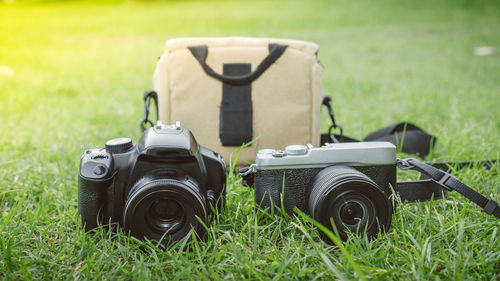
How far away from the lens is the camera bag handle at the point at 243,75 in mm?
2051

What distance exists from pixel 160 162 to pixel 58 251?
0.45 metres

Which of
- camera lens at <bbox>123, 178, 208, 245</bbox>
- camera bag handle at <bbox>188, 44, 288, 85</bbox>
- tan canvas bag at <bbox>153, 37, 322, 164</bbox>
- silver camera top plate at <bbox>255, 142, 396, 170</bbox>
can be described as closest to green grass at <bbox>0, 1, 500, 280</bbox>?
camera lens at <bbox>123, 178, 208, 245</bbox>

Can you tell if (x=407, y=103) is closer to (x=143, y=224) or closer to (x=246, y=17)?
(x=143, y=224)

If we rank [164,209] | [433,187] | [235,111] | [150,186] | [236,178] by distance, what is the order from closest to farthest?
[150,186] < [164,209] < [433,187] < [236,178] < [235,111]

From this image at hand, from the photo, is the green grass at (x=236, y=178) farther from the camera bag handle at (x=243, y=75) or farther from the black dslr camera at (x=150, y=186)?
the camera bag handle at (x=243, y=75)

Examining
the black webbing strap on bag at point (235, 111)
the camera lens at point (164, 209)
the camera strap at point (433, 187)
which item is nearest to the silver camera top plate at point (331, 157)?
the camera strap at point (433, 187)

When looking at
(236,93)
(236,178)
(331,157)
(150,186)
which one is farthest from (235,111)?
(150,186)

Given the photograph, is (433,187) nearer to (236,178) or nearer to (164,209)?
(236,178)

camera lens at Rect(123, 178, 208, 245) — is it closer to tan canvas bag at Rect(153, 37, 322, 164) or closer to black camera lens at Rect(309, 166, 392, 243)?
black camera lens at Rect(309, 166, 392, 243)

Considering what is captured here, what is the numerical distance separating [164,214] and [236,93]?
885 millimetres

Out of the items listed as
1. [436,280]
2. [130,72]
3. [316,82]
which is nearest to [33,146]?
[316,82]

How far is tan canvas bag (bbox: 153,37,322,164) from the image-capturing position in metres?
2.07

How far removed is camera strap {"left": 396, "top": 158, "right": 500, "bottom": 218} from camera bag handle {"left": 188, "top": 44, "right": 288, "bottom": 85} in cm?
85

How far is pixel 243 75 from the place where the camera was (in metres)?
2.07
